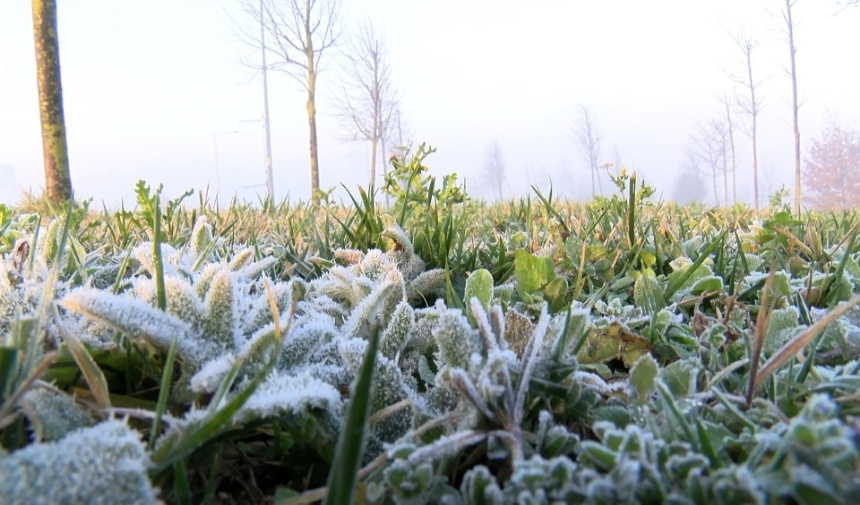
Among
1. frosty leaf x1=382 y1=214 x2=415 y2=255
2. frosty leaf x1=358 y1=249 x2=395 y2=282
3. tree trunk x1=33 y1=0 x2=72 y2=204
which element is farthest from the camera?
tree trunk x1=33 y1=0 x2=72 y2=204

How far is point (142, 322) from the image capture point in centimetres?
53

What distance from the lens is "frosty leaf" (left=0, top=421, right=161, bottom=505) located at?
34cm

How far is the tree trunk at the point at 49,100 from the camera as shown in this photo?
5.55m

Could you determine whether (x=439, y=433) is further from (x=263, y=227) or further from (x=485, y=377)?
(x=263, y=227)

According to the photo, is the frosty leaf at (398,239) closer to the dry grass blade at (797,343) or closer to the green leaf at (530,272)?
the green leaf at (530,272)

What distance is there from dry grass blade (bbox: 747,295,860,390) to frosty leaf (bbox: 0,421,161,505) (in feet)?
1.85

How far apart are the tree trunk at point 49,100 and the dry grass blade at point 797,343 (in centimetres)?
649

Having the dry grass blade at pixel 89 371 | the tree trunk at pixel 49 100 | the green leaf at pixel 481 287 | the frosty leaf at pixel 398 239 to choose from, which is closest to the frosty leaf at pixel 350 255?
the frosty leaf at pixel 398 239

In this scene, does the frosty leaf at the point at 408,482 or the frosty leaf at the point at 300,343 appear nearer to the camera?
the frosty leaf at the point at 408,482

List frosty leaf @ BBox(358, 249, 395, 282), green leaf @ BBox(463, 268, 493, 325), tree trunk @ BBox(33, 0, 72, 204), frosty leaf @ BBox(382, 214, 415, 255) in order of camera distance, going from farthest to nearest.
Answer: tree trunk @ BBox(33, 0, 72, 204) < frosty leaf @ BBox(382, 214, 415, 255) < frosty leaf @ BBox(358, 249, 395, 282) < green leaf @ BBox(463, 268, 493, 325)

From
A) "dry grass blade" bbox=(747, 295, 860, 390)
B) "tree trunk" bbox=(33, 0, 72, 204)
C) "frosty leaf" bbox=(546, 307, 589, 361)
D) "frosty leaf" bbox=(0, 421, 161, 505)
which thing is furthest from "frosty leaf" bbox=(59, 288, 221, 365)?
"tree trunk" bbox=(33, 0, 72, 204)

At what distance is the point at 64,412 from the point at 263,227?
171cm

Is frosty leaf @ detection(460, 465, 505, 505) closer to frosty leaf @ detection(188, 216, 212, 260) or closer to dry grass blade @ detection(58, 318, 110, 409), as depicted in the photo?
dry grass blade @ detection(58, 318, 110, 409)

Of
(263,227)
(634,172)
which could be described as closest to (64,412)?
(634,172)
